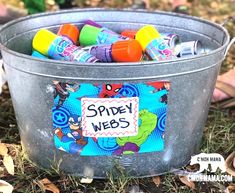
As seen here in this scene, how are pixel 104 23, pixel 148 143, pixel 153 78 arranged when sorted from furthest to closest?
pixel 104 23
pixel 148 143
pixel 153 78

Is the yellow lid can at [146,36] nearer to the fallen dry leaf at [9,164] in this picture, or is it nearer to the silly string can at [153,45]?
the silly string can at [153,45]

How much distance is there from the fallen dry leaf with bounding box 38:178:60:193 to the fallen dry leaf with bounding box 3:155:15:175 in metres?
0.13

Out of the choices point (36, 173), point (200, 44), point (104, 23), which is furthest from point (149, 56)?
point (36, 173)

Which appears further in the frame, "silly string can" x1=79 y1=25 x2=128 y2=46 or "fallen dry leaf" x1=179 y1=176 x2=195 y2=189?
"silly string can" x1=79 y1=25 x2=128 y2=46

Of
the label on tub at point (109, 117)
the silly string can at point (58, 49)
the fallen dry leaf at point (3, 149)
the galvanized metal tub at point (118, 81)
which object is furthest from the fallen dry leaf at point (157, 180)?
the fallen dry leaf at point (3, 149)

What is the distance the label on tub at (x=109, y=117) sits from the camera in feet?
4.59

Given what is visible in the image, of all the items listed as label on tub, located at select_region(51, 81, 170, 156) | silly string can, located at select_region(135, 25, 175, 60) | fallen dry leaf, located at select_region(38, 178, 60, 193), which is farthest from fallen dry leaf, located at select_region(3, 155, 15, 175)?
silly string can, located at select_region(135, 25, 175, 60)

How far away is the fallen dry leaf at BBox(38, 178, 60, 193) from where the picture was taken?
1544mm

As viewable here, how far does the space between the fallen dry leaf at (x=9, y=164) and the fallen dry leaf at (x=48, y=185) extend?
0.43 ft

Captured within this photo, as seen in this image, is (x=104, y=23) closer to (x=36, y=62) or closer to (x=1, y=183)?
(x=36, y=62)

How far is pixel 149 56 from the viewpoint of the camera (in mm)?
1673

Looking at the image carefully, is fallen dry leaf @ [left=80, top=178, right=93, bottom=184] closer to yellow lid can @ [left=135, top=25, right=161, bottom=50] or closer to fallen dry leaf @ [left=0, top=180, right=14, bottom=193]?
fallen dry leaf @ [left=0, top=180, right=14, bottom=193]

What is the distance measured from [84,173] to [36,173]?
7.4 inches

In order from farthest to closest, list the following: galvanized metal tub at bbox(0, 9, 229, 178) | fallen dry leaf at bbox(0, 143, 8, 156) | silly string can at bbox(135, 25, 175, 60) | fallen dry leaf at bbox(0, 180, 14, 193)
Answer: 1. fallen dry leaf at bbox(0, 143, 8, 156)
2. silly string can at bbox(135, 25, 175, 60)
3. fallen dry leaf at bbox(0, 180, 14, 193)
4. galvanized metal tub at bbox(0, 9, 229, 178)
